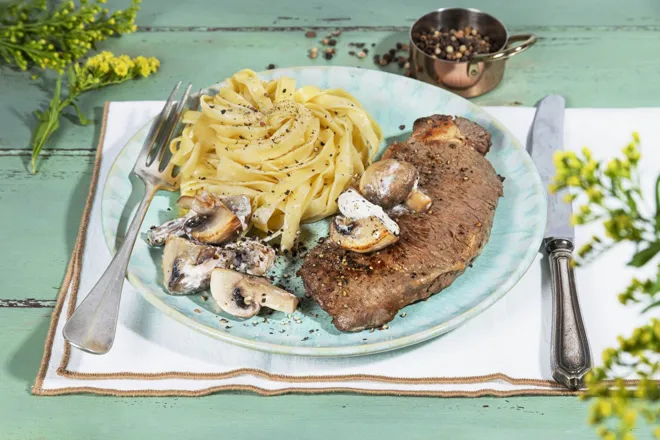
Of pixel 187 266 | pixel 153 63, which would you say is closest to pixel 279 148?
pixel 187 266

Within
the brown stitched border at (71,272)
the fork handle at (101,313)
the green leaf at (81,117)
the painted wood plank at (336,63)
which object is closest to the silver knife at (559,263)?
the painted wood plank at (336,63)

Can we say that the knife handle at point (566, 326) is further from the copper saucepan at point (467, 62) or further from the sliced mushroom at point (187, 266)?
the sliced mushroom at point (187, 266)

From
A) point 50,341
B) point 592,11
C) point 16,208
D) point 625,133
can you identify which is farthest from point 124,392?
point 592,11

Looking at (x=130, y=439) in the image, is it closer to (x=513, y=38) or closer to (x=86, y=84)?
(x=86, y=84)

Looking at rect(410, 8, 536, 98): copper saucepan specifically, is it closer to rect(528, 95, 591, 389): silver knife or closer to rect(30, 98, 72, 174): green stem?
rect(528, 95, 591, 389): silver knife

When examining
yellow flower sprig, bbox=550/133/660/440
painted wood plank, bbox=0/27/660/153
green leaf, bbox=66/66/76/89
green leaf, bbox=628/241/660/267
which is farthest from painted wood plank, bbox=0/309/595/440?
green leaf, bbox=66/66/76/89

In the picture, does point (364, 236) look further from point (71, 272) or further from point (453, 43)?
point (453, 43)
